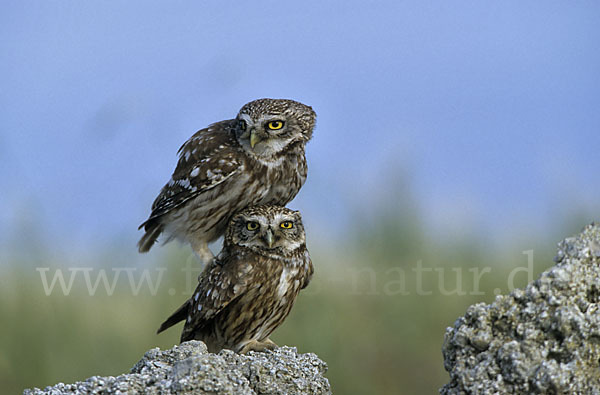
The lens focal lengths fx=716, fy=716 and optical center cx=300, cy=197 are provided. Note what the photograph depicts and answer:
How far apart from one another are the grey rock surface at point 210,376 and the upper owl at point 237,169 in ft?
3.09

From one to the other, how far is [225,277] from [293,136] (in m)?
0.81

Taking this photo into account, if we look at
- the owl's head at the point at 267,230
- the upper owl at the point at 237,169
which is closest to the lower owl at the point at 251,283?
the owl's head at the point at 267,230

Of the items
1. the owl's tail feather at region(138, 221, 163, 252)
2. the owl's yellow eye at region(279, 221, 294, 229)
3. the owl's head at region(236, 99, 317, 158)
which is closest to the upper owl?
the owl's head at region(236, 99, 317, 158)

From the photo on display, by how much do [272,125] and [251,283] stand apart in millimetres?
806

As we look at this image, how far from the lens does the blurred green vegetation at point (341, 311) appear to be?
507 centimetres

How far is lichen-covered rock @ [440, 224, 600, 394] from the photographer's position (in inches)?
91.2

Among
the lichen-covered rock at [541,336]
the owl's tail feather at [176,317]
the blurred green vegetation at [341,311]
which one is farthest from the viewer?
the blurred green vegetation at [341,311]

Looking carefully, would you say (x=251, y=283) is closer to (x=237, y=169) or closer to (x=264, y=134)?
(x=237, y=169)

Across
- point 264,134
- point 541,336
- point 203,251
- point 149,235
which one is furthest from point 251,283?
point 541,336

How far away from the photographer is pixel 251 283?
11.8 feet

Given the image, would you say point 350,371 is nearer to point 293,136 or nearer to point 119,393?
point 293,136

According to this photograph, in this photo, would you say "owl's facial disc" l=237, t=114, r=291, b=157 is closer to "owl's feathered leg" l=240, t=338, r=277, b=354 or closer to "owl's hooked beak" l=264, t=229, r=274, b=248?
"owl's hooked beak" l=264, t=229, r=274, b=248

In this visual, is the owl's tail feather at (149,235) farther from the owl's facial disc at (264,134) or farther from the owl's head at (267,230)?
the owl's facial disc at (264,134)

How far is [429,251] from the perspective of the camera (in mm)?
5695
